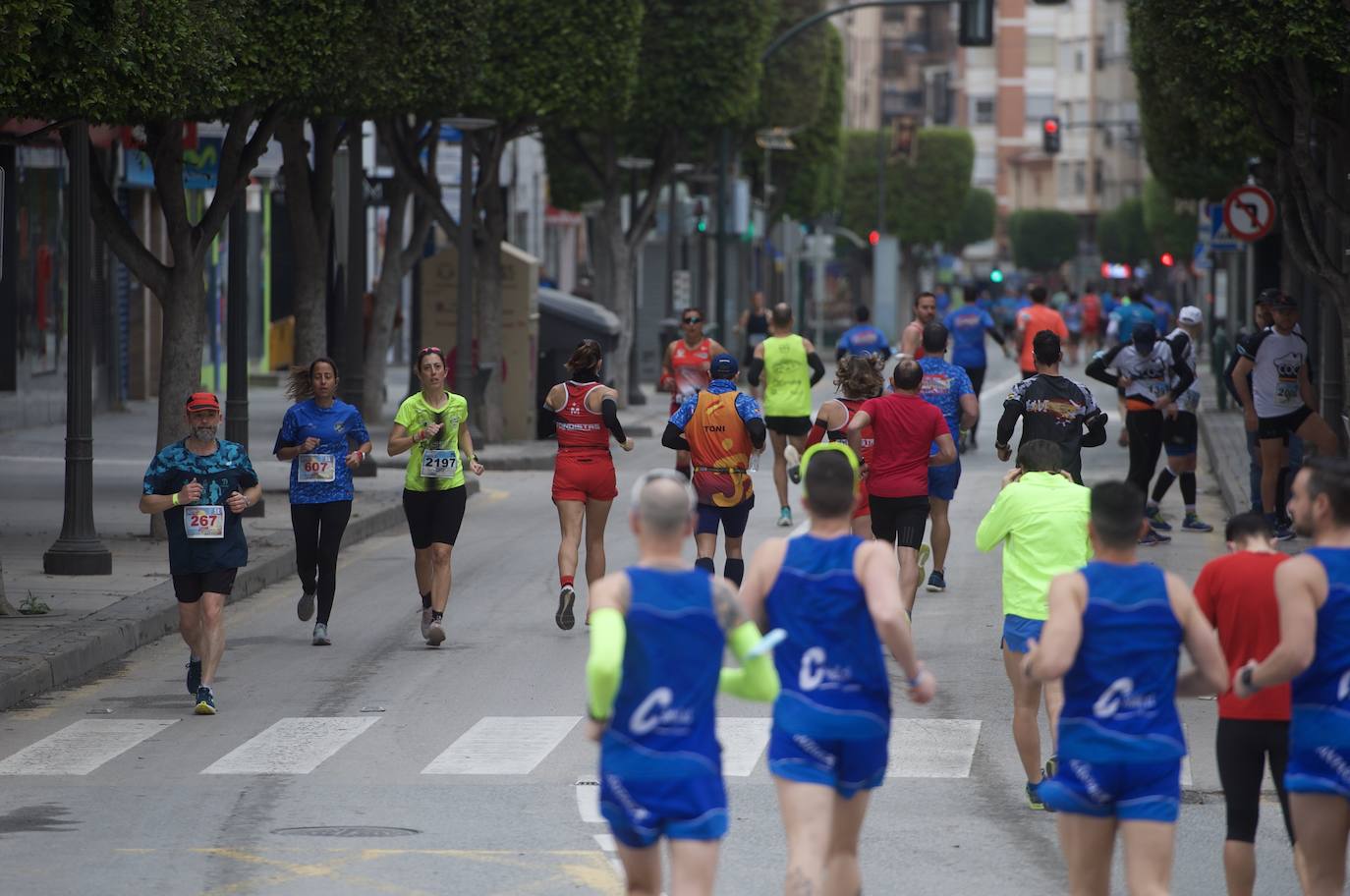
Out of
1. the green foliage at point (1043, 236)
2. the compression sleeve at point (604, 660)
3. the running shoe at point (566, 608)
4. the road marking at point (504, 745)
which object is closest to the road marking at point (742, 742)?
the road marking at point (504, 745)

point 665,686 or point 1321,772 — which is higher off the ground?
point 665,686

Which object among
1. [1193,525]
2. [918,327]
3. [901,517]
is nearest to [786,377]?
[918,327]

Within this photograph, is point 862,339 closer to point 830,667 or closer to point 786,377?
point 786,377

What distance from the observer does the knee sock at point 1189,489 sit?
18812mm

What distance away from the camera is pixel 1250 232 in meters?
24.9

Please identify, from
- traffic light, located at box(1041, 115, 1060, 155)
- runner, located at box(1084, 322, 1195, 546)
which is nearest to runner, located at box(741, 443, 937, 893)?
runner, located at box(1084, 322, 1195, 546)

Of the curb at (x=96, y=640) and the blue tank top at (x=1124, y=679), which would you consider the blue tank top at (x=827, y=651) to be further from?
the curb at (x=96, y=640)

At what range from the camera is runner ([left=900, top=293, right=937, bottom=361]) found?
19.6 metres

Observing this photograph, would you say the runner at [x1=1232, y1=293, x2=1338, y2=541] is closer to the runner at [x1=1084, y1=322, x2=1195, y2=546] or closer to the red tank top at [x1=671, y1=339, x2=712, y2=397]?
the runner at [x1=1084, y1=322, x2=1195, y2=546]

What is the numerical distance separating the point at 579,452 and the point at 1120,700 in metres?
7.78

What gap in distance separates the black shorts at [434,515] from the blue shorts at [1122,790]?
761 centimetres

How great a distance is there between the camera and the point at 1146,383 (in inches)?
707

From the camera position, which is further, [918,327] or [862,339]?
[862,339]

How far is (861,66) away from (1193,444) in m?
111
